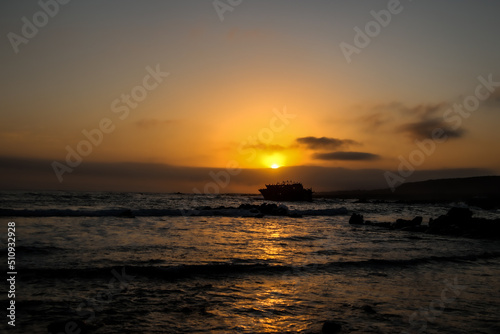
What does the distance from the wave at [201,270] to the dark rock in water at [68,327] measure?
15.4ft

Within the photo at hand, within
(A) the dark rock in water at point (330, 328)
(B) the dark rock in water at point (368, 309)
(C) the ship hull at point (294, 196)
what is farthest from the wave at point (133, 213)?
(C) the ship hull at point (294, 196)

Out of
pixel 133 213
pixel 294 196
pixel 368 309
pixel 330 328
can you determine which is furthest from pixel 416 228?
pixel 294 196

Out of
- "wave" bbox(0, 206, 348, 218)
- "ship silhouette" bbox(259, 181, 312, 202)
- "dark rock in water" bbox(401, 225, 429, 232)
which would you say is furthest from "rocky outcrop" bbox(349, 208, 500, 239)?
"ship silhouette" bbox(259, 181, 312, 202)

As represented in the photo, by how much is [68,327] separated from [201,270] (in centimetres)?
656

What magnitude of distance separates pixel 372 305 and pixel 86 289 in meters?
8.67

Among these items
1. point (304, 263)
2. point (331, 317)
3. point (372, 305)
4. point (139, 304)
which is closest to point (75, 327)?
point (139, 304)

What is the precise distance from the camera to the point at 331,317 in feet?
28.5

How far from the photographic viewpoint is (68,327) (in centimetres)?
747

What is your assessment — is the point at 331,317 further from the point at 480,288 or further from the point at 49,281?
the point at 49,281

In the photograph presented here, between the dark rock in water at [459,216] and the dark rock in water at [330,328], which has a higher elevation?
the dark rock in water at [459,216]

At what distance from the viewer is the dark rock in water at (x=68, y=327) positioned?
290 inches

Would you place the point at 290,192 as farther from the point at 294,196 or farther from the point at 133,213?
the point at 133,213

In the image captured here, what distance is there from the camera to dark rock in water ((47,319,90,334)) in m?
7.37

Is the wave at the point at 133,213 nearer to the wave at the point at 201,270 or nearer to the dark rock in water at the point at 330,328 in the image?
the wave at the point at 201,270
